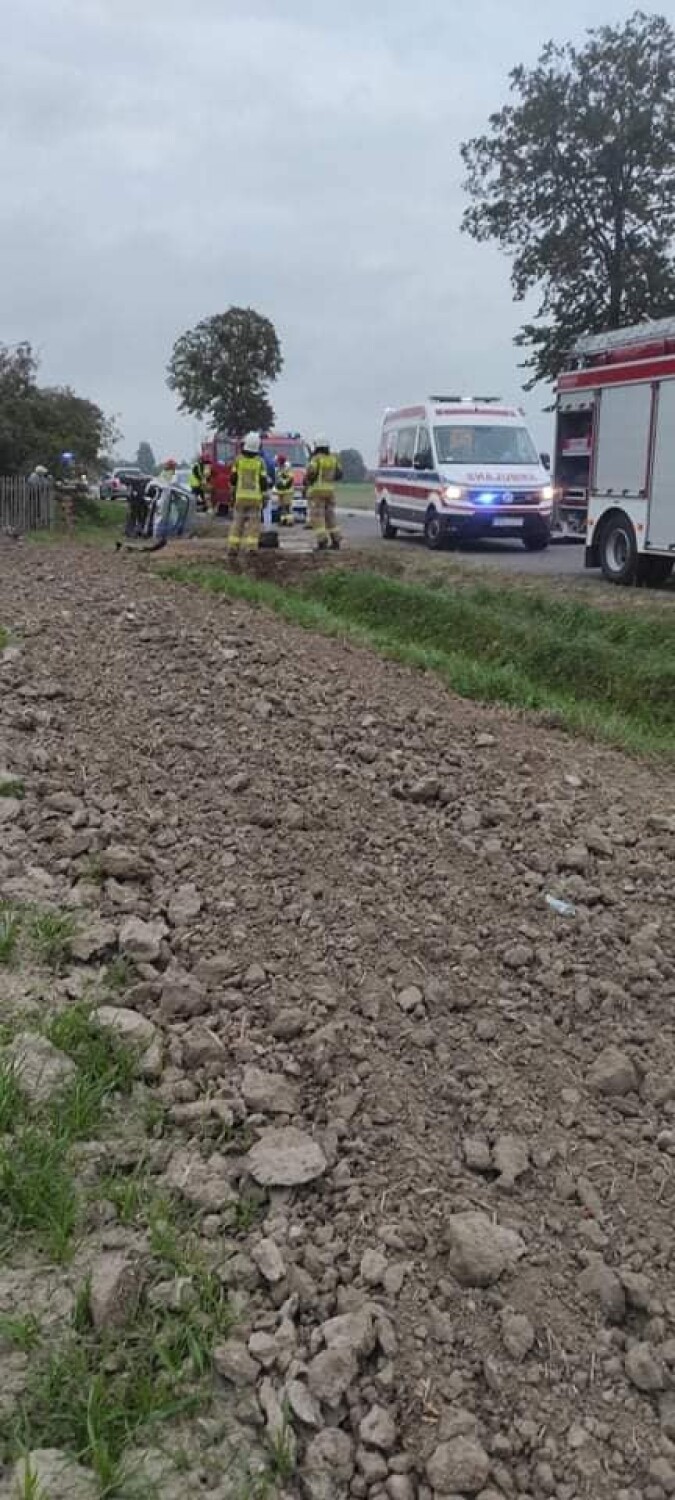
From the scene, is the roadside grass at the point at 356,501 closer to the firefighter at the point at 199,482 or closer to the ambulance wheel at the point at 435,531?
the firefighter at the point at 199,482

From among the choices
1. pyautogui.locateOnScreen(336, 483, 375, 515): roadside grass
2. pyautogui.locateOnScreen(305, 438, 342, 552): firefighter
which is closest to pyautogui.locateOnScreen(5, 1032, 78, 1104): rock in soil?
pyautogui.locateOnScreen(305, 438, 342, 552): firefighter

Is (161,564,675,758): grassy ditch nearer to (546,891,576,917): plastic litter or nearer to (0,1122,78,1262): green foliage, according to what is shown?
(546,891,576,917): plastic litter

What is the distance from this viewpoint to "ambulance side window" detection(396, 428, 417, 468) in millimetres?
21891

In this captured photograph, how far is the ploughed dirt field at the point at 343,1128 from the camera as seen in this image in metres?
2.43

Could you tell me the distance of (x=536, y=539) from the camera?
21.0 meters

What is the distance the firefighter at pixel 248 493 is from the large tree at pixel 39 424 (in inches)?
492

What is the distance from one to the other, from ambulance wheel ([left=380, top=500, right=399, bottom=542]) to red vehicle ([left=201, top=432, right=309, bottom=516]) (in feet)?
22.7

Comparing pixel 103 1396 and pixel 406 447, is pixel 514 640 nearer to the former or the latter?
pixel 103 1396

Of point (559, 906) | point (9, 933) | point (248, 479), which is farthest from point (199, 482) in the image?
point (9, 933)

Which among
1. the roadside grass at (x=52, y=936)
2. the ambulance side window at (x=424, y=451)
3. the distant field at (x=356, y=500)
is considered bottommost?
the distant field at (x=356, y=500)

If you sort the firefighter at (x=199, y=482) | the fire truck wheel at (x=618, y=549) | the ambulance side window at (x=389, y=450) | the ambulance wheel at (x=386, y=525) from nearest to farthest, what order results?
1. the fire truck wheel at (x=618, y=549)
2. the ambulance side window at (x=389, y=450)
3. the ambulance wheel at (x=386, y=525)
4. the firefighter at (x=199, y=482)

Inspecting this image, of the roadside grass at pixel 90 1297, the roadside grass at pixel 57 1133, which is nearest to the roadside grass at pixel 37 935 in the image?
the roadside grass at pixel 57 1133

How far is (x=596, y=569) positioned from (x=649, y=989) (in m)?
14.2

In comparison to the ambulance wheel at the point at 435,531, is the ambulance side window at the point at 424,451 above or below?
above
